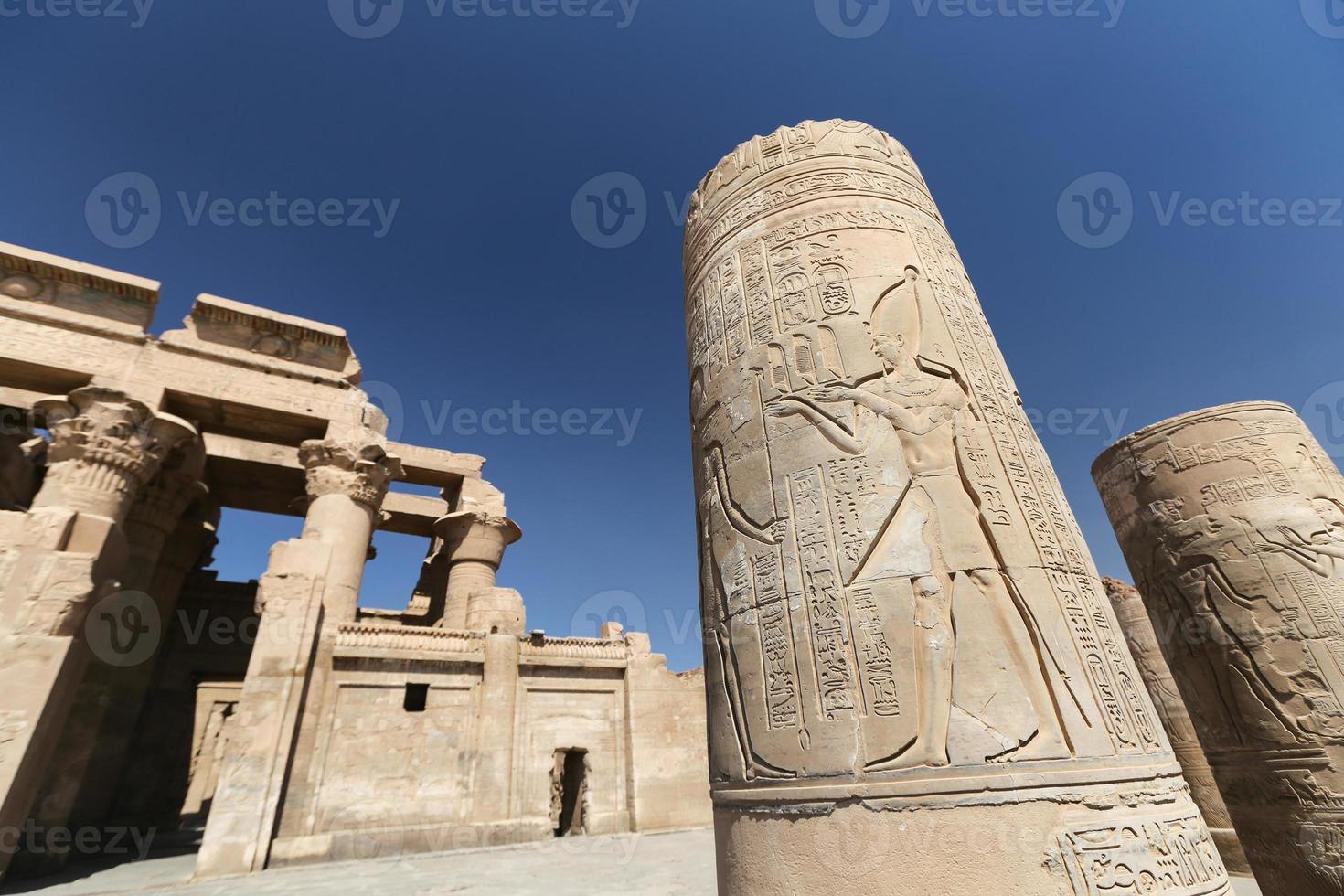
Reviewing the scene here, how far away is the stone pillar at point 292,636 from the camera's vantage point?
8.96 metres

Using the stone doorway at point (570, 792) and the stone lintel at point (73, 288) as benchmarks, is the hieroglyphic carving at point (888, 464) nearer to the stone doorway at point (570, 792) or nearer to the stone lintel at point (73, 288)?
the stone doorway at point (570, 792)

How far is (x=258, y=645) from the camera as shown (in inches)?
394

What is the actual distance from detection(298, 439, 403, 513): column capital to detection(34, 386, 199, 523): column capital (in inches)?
95.6

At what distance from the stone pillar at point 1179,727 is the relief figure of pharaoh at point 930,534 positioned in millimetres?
6942

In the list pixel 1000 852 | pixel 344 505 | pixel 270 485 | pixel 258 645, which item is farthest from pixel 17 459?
pixel 1000 852

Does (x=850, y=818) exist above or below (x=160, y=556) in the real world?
below

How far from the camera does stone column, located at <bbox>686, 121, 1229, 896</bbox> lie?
2.07 m

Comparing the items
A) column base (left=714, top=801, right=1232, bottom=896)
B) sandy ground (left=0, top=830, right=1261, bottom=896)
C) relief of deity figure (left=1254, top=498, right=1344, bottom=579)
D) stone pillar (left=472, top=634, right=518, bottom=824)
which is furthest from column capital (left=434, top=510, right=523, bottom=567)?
column base (left=714, top=801, right=1232, bottom=896)

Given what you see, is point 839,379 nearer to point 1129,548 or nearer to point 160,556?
point 1129,548

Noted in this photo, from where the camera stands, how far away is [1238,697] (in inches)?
220

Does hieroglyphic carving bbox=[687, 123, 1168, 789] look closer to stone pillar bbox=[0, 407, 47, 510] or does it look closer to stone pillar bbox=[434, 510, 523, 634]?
stone pillar bbox=[434, 510, 523, 634]

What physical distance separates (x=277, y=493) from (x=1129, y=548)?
56.7ft

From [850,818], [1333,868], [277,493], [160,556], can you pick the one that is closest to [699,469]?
[850,818]

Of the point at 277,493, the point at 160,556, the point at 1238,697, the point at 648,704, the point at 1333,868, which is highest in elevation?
the point at 277,493
